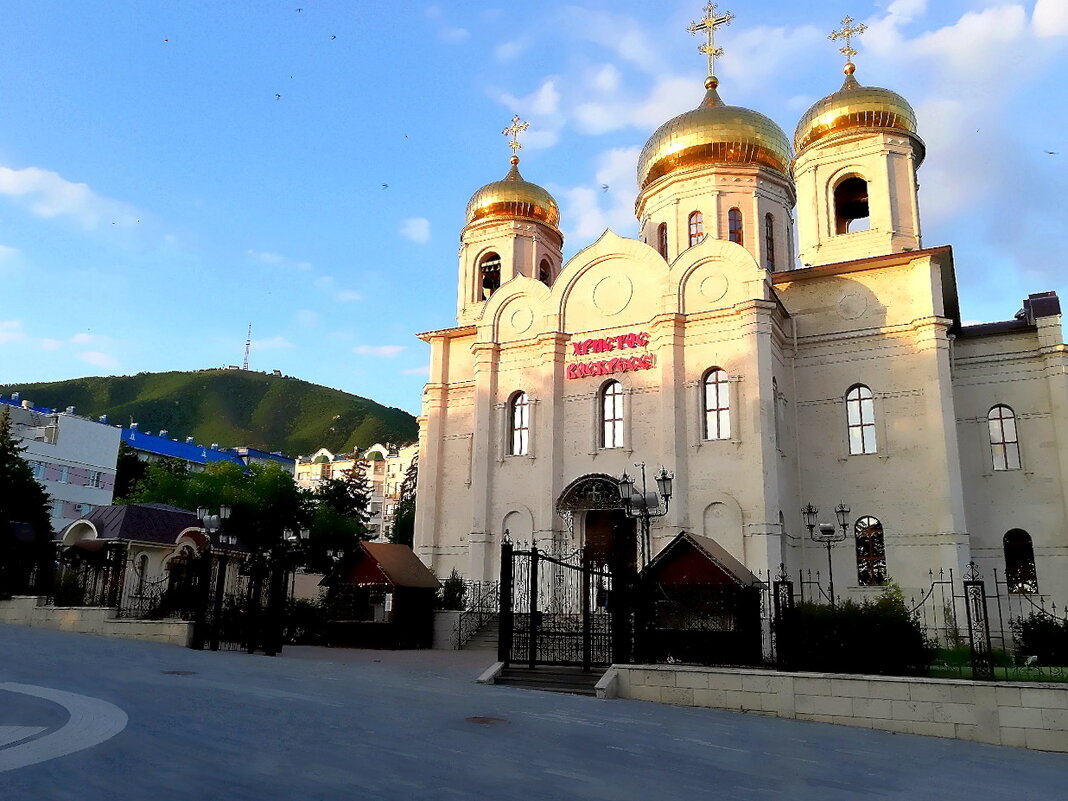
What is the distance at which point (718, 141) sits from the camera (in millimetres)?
26750

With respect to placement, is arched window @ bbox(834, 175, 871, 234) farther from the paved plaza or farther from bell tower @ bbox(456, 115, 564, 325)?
the paved plaza

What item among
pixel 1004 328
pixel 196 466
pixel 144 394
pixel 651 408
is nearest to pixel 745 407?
pixel 651 408

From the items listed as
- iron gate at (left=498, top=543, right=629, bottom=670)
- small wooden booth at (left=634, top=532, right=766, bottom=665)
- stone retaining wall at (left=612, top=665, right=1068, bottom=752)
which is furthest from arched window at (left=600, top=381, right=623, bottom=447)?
stone retaining wall at (left=612, top=665, right=1068, bottom=752)

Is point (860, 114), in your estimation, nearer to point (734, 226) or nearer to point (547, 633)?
point (734, 226)

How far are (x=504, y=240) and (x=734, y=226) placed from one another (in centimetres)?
858

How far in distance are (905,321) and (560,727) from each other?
18.6 meters

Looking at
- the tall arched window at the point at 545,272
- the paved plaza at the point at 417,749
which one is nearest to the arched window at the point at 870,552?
the paved plaza at the point at 417,749

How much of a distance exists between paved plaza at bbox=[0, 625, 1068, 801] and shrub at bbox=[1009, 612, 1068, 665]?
816 cm

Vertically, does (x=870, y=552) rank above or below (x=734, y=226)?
below

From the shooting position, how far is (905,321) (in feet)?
74.8

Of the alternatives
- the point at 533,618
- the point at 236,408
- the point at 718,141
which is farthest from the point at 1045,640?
the point at 236,408

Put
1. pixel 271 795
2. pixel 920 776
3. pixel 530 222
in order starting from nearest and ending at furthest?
pixel 271 795
pixel 920 776
pixel 530 222

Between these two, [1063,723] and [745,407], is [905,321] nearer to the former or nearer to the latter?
[745,407]

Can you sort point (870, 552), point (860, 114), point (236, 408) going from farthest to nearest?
point (236, 408), point (860, 114), point (870, 552)
